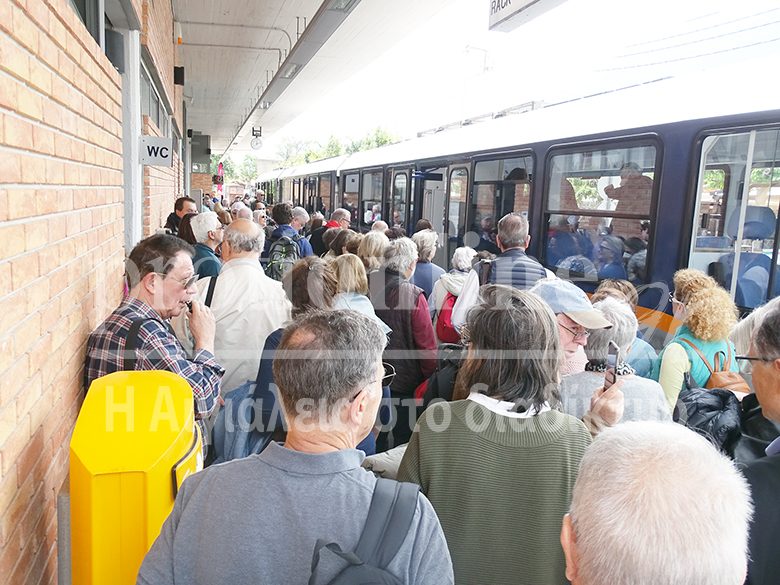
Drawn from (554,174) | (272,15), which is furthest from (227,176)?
(554,174)

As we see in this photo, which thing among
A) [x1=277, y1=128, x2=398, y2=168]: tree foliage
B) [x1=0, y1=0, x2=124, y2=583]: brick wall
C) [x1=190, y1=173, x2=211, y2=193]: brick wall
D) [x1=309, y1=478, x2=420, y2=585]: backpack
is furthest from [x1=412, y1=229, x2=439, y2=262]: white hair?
[x1=277, y1=128, x2=398, y2=168]: tree foliage

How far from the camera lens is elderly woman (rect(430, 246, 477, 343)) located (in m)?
5.32

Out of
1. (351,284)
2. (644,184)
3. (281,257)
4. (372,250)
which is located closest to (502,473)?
(351,284)

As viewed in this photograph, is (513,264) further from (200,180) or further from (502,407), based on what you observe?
(200,180)

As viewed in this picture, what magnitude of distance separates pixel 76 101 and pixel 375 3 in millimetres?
7949

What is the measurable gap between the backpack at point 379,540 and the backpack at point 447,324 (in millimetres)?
3818

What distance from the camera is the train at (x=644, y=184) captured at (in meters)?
4.79

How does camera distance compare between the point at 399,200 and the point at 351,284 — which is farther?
the point at 399,200

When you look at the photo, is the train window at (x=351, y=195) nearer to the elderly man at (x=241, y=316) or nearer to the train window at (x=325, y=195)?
the train window at (x=325, y=195)

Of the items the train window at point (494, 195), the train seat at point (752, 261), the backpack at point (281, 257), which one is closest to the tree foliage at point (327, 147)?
the train window at point (494, 195)

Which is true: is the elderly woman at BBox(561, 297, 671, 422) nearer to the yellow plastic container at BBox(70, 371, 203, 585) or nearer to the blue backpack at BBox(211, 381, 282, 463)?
the blue backpack at BBox(211, 381, 282, 463)

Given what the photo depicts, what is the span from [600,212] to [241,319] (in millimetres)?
3871

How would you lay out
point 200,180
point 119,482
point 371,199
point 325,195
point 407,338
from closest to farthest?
point 119,482 → point 407,338 → point 371,199 → point 325,195 → point 200,180

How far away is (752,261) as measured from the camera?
4809 mm
